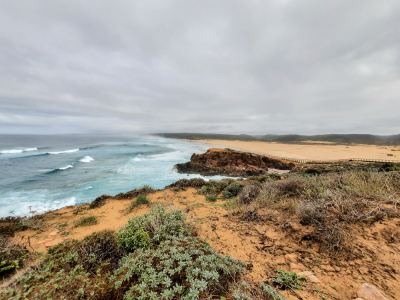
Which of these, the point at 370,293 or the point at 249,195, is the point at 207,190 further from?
the point at 370,293

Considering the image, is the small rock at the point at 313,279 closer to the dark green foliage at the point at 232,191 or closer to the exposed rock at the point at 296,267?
the exposed rock at the point at 296,267

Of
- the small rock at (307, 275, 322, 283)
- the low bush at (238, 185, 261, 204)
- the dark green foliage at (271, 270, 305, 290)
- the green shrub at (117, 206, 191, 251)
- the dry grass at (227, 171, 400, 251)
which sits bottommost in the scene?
the low bush at (238, 185, 261, 204)

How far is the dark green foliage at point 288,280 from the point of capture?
2479 mm

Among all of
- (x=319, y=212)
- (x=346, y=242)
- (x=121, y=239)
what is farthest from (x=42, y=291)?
(x=319, y=212)

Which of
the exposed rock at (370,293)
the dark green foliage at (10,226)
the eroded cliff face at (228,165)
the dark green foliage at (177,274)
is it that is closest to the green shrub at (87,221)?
the dark green foliage at (10,226)

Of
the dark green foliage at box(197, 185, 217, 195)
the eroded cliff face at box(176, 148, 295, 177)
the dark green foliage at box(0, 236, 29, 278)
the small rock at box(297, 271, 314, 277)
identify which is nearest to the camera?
the small rock at box(297, 271, 314, 277)

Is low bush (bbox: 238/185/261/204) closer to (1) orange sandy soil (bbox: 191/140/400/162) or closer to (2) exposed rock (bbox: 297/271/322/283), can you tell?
(2) exposed rock (bbox: 297/271/322/283)

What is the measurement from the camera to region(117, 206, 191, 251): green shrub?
12.3 feet

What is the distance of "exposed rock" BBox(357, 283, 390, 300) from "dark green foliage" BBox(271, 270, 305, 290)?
0.71 m

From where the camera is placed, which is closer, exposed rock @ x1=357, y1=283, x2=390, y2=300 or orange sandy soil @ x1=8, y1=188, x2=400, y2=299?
exposed rock @ x1=357, y1=283, x2=390, y2=300

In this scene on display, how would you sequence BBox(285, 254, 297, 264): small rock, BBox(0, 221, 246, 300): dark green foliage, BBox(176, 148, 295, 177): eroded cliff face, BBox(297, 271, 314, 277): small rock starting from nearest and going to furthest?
BBox(0, 221, 246, 300): dark green foliage < BBox(297, 271, 314, 277): small rock < BBox(285, 254, 297, 264): small rock < BBox(176, 148, 295, 177): eroded cliff face

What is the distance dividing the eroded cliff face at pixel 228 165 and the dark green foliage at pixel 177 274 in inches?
722

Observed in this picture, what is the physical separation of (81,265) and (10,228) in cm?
566

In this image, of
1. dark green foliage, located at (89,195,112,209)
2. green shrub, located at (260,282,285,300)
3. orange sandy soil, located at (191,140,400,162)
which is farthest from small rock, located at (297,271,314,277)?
orange sandy soil, located at (191,140,400,162)
